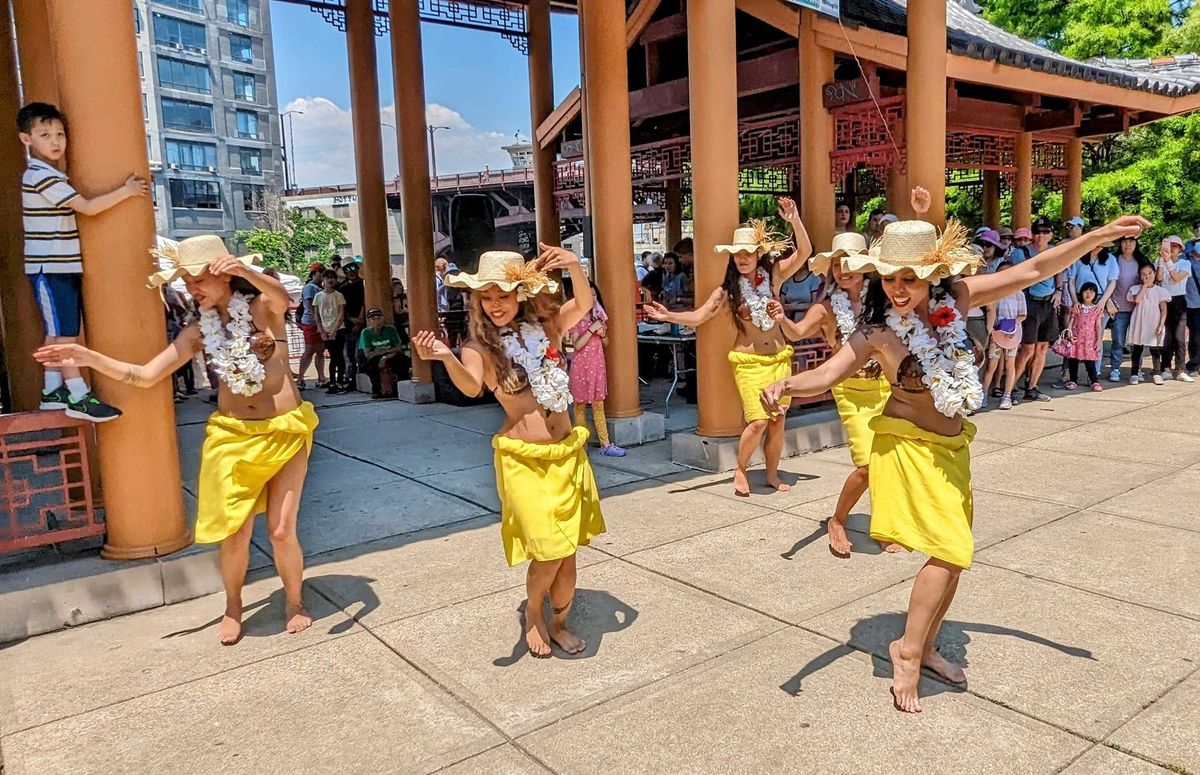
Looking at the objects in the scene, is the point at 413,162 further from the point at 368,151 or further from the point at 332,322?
the point at 332,322

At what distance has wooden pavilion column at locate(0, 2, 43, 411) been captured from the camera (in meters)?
6.89

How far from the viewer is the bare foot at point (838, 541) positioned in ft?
16.0

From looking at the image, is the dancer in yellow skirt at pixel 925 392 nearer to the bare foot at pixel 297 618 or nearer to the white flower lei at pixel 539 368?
the white flower lei at pixel 539 368

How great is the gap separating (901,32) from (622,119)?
3429 millimetres

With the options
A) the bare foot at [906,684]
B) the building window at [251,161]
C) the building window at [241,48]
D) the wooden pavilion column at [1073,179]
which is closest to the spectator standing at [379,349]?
the bare foot at [906,684]

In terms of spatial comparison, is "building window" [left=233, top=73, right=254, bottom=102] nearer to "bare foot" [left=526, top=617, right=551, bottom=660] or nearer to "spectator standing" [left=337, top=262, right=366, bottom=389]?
"spectator standing" [left=337, top=262, right=366, bottom=389]

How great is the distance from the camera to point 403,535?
18.5ft

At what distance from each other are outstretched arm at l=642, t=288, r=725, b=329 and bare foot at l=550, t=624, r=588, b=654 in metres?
1.82

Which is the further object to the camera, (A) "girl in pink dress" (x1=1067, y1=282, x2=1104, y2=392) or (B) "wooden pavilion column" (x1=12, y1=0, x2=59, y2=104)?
(A) "girl in pink dress" (x1=1067, y1=282, x2=1104, y2=392)

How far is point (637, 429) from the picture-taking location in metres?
8.02

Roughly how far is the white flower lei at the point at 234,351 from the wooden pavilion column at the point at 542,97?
943 centimetres

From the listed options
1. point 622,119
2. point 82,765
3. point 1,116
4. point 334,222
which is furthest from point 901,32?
point 334,222

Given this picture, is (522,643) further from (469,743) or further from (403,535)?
(403,535)

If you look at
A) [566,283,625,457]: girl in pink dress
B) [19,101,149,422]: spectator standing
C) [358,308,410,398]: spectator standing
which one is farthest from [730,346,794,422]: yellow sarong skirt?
[358,308,410,398]: spectator standing
